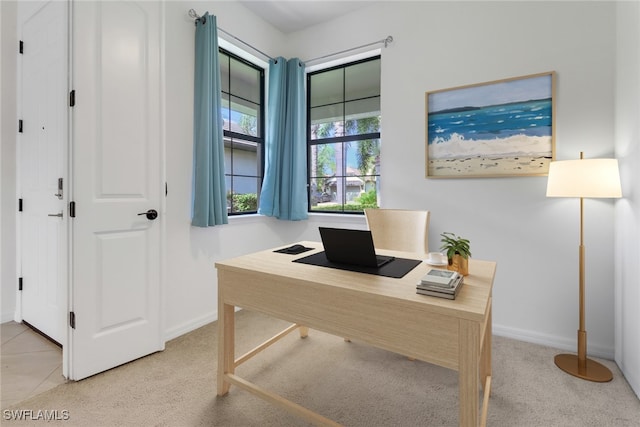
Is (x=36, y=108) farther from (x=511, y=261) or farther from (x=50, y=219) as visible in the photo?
(x=511, y=261)

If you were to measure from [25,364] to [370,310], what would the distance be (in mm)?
2351

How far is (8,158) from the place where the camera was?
2.58m

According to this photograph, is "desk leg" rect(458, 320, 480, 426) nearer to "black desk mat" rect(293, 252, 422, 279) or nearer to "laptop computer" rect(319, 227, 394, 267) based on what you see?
"black desk mat" rect(293, 252, 422, 279)

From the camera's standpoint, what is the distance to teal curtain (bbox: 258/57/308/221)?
3230 millimetres

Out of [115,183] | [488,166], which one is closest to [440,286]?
[488,166]

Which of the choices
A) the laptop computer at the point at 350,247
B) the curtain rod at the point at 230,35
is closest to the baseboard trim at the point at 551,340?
the laptop computer at the point at 350,247

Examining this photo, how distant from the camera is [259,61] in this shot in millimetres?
3270

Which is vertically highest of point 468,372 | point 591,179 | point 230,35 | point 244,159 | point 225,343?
point 230,35

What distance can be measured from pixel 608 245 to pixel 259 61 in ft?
11.3

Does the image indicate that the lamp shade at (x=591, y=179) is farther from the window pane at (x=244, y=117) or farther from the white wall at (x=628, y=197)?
the window pane at (x=244, y=117)

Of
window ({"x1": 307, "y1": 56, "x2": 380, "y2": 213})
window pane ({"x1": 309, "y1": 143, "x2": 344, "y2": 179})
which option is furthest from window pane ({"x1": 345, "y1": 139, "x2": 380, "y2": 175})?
window pane ({"x1": 309, "y1": 143, "x2": 344, "y2": 179})

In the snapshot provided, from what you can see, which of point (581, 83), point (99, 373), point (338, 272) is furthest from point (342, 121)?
point (99, 373)

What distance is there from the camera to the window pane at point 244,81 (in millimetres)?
3105

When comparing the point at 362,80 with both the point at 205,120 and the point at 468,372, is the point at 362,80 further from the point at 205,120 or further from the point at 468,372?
the point at 468,372
